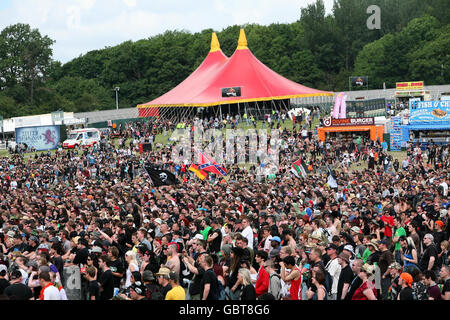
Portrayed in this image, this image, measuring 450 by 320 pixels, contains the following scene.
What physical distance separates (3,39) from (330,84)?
4047 cm

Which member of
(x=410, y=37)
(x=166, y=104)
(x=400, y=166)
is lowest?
(x=400, y=166)

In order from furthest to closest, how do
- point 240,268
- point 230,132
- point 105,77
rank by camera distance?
point 105,77, point 230,132, point 240,268

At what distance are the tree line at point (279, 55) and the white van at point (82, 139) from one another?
3075cm

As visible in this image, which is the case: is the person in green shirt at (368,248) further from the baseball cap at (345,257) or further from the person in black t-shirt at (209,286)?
the person in black t-shirt at (209,286)

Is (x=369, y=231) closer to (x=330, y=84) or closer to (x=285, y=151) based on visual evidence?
(x=285, y=151)

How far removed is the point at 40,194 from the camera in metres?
20.1

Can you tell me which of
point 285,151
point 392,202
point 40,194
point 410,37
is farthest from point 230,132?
point 410,37

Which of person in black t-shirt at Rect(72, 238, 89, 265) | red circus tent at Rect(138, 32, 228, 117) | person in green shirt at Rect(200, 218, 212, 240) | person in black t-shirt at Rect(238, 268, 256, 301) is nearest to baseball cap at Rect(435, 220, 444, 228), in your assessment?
person in green shirt at Rect(200, 218, 212, 240)

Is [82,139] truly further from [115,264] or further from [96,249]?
[115,264]

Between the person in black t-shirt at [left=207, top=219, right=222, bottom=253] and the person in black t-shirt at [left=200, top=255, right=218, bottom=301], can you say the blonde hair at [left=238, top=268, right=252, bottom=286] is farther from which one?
the person in black t-shirt at [left=207, top=219, right=222, bottom=253]

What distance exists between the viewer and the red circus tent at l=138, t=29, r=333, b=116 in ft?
141

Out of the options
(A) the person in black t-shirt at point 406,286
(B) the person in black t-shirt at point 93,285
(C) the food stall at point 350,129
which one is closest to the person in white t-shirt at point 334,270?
(A) the person in black t-shirt at point 406,286

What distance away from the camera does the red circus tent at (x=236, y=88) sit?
43.0m

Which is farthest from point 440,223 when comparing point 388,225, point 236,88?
point 236,88
